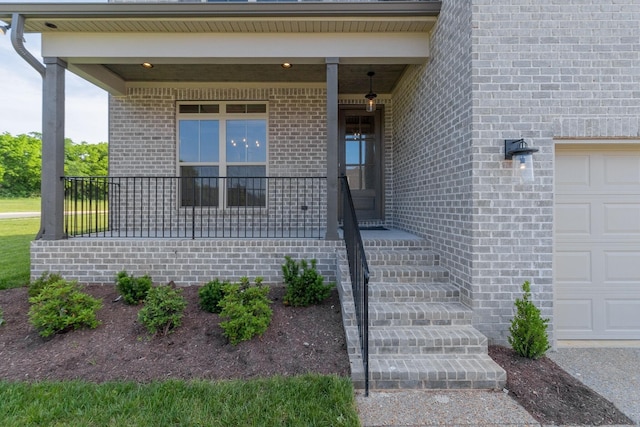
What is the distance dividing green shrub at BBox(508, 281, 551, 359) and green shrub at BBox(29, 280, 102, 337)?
437cm

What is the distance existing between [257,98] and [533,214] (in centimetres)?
500

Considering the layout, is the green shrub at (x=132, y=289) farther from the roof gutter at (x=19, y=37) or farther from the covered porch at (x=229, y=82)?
the roof gutter at (x=19, y=37)

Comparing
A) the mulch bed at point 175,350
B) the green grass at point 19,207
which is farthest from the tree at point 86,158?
the mulch bed at point 175,350

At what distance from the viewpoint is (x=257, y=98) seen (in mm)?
6266

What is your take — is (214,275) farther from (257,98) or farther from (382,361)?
(257,98)

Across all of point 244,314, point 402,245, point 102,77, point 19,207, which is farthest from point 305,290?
point 19,207

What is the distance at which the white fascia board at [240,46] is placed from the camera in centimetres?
454

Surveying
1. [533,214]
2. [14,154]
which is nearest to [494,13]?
[533,214]

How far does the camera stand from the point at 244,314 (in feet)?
10.6

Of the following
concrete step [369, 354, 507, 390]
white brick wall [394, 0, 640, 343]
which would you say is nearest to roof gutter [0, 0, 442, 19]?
white brick wall [394, 0, 640, 343]

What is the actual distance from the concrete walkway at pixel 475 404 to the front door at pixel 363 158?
160 inches

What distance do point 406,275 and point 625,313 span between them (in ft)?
7.94

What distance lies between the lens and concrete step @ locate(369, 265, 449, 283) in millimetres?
3875

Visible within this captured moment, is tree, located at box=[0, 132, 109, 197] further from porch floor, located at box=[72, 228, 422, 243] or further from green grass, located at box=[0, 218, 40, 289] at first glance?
porch floor, located at box=[72, 228, 422, 243]
